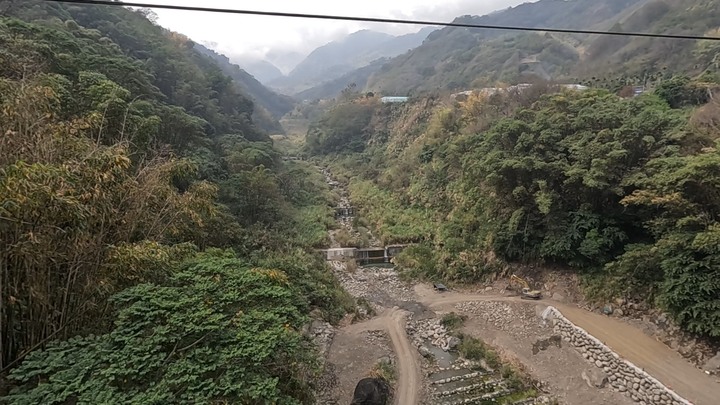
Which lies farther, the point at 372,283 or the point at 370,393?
the point at 372,283

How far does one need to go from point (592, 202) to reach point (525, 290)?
3.90 metres

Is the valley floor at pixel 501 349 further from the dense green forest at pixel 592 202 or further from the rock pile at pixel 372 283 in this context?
the dense green forest at pixel 592 202

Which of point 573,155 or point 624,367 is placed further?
point 573,155

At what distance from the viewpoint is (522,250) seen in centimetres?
1516

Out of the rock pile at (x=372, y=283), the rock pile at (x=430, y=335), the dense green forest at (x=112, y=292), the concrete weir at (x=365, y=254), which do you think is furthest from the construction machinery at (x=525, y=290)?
the dense green forest at (x=112, y=292)

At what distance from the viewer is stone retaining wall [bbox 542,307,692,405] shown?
28.4ft

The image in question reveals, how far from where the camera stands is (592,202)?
1357 centimetres

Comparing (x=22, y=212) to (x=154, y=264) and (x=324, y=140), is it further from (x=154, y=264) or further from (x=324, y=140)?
(x=324, y=140)

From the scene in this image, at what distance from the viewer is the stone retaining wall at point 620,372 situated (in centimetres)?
865

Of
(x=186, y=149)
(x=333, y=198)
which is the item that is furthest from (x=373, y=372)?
(x=333, y=198)

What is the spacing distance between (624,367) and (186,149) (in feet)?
61.8

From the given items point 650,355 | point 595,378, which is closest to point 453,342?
point 595,378

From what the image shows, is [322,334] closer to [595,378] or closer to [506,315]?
[506,315]

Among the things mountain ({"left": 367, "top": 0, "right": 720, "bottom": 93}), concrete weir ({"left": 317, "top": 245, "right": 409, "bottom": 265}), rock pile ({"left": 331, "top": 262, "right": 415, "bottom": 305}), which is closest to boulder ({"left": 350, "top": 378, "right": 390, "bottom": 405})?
rock pile ({"left": 331, "top": 262, "right": 415, "bottom": 305})
